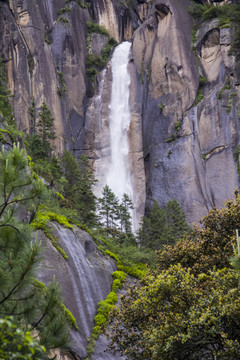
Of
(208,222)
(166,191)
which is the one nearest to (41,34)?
(166,191)

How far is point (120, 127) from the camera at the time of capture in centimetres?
4359

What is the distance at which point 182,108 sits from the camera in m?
40.1

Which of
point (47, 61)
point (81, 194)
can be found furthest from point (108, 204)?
point (47, 61)

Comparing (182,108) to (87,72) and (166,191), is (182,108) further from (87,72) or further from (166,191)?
(87,72)

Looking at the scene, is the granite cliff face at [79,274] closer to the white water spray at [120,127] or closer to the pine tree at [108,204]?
the pine tree at [108,204]

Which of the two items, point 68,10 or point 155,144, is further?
point 68,10

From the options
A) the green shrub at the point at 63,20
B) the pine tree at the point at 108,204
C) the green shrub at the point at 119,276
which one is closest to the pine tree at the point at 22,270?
the green shrub at the point at 119,276

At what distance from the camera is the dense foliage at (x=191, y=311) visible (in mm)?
8930

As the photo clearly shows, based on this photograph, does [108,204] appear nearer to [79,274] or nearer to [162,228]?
[162,228]

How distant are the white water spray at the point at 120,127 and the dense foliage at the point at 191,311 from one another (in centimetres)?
2735

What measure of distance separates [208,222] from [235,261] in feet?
20.7

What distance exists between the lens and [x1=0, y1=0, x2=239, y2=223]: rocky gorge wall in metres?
36.5

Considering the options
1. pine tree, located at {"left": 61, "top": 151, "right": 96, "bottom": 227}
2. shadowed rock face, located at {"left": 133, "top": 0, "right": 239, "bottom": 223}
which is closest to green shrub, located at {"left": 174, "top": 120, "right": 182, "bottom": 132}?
shadowed rock face, located at {"left": 133, "top": 0, "right": 239, "bottom": 223}

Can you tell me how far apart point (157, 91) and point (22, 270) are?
39.1 m
